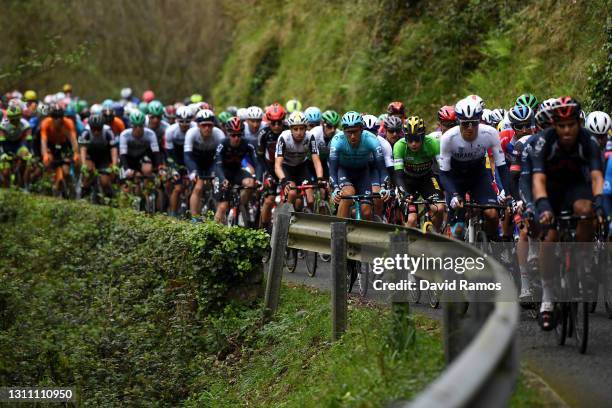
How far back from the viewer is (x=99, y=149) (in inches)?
909

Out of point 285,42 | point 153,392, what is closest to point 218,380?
point 153,392

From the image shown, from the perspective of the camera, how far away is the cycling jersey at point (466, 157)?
12953mm

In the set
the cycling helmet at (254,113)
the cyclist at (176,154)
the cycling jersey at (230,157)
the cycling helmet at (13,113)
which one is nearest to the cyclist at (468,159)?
the cycling jersey at (230,157)

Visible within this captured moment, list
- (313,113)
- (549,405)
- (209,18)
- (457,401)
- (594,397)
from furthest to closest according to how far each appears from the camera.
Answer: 1. (209,18)
2. (313,113)
3. (594,397)
4. (549,405)
5. (457,401)

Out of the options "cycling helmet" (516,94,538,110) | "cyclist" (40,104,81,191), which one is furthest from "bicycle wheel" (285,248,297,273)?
"cyclist" (40,104,81,191)

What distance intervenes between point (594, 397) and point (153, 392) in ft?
23.5

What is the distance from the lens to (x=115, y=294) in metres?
16.7

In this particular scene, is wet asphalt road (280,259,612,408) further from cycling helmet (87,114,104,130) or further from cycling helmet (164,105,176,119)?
cycling helmet (164,105,176,119)

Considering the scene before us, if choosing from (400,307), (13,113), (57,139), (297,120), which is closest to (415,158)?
(297,120)

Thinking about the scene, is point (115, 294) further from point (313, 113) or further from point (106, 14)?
point (106, 14)

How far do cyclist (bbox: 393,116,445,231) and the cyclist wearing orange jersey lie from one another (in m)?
11.2

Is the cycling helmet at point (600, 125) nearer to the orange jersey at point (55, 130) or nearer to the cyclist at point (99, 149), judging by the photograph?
the cyclist at point (99, 149)

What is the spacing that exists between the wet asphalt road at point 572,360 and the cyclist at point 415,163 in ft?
8.55

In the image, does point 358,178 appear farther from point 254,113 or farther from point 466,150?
point 254,113
